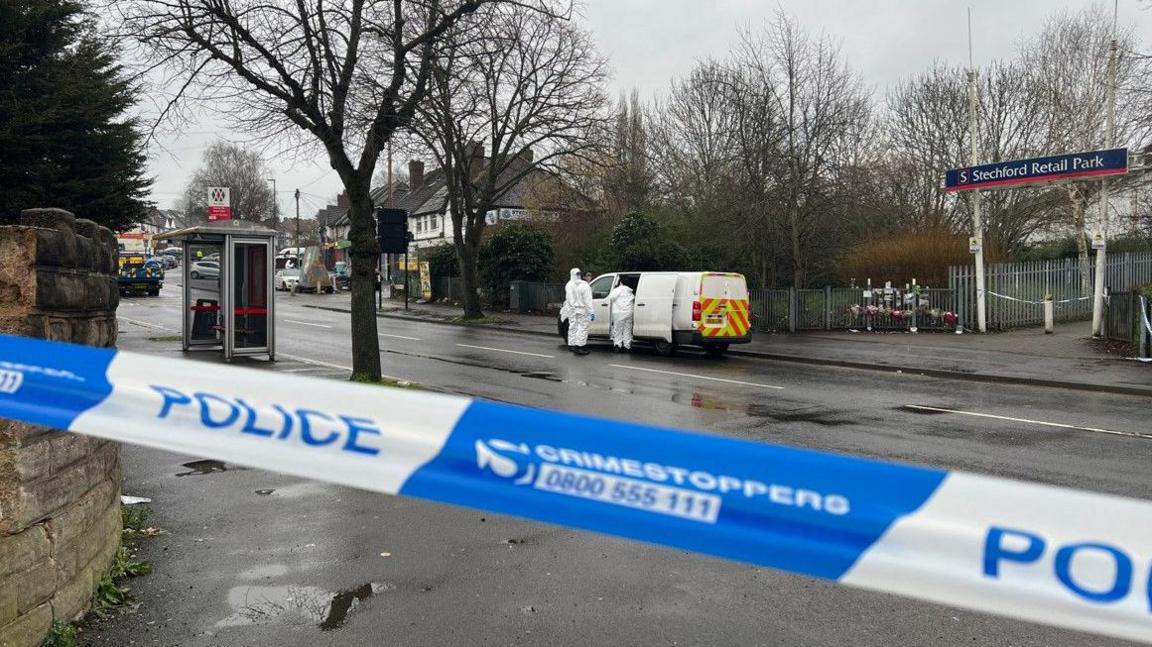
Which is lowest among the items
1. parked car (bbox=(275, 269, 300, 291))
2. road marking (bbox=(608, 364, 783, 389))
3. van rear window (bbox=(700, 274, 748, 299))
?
road marking (bbox=(608, 364, 783, 389))

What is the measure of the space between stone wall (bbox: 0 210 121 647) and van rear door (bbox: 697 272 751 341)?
14.7m

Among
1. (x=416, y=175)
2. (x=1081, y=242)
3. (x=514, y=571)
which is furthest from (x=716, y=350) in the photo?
(x=416, y=175)

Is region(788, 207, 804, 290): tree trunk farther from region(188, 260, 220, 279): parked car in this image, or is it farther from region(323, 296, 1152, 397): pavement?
region(188, 260, 220, 279): parked car

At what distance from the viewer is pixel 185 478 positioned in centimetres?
762

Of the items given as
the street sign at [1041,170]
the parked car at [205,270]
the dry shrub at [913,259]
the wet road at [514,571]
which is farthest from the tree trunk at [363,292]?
the dry shrub at [913,259]

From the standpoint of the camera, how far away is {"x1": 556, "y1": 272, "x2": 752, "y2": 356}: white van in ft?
61.5

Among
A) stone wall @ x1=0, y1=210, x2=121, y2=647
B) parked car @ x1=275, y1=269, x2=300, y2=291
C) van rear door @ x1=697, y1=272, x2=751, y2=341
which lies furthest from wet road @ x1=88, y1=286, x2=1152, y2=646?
parked car @ x1=275, y1=269, x2=300, y2=291

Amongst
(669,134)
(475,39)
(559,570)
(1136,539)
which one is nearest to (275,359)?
(475,39)

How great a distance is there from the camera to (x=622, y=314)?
2002cm

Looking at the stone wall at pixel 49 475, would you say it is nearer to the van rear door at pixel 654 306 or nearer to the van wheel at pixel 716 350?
the van rear door at pixel 654 306

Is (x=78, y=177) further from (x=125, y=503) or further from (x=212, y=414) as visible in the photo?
(x=212, y=414)

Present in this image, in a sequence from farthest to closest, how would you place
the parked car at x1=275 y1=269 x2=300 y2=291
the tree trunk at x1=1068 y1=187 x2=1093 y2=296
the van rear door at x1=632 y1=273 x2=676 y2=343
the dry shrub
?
the parked car at x1=275 y1=269 x2=300 y2=291 < the dry shrub < the tree trunk at x1=1068 y1=187 x2=1093 y2=296 < the van rear door at x1=632 y1=273 x2=676 y2=343

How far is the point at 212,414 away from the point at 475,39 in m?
11.5

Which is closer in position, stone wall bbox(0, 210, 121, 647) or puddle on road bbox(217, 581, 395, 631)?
stone wall bbox(0, 210, 121, 647)
